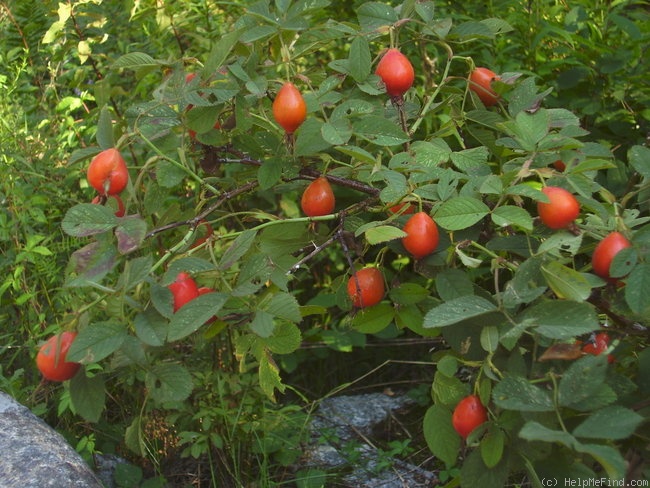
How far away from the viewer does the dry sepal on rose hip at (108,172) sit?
50.3 inches

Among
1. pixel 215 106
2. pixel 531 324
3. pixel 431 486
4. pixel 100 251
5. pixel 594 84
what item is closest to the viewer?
pixel 531 324

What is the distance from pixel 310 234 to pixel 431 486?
3.10 feet

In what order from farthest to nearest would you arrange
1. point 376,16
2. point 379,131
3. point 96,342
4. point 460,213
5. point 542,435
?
1. point 376,16
2. point 379,131
3. point 460,213
4. point 96,342
5. point 542,435

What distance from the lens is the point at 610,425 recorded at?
3.37ft

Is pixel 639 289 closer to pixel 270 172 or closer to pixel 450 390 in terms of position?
pixel 450 390

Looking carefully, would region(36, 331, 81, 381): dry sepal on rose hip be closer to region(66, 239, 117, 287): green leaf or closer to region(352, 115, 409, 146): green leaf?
region(66, 239, 117, 287): green leaf

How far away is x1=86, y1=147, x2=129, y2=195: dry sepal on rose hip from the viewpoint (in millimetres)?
1278

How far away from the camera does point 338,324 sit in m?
2.79

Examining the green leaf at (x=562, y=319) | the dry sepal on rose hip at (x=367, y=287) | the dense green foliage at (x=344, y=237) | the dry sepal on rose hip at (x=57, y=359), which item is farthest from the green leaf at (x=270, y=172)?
the green leaf at (x=562, y=319)

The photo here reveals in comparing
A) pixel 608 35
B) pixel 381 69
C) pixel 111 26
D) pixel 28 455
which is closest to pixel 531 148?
pixel 381 69

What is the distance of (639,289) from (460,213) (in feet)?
0.97

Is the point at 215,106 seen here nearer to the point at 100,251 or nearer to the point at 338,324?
the point at 100,251

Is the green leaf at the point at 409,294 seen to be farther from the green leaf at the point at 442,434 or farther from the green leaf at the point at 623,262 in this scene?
the green leaf at the point at 623,262

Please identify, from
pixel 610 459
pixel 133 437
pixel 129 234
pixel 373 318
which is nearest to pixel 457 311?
pixel 610 459
